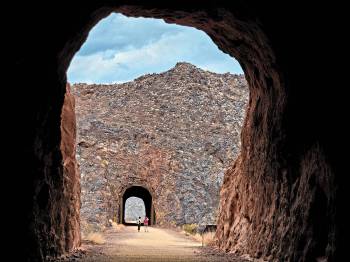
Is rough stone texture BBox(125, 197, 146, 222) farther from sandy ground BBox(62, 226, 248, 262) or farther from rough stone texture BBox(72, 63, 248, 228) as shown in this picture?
sandy ground BBox(62, 226, 248, 262)

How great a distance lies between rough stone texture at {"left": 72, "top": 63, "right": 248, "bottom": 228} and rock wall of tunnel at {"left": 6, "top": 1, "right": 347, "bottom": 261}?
24.6 meters

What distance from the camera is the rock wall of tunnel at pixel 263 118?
8398mm

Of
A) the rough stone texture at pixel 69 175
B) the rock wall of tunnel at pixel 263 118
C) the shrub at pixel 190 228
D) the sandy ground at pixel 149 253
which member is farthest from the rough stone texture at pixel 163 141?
the rock wall of tunnel at pixel 263 118

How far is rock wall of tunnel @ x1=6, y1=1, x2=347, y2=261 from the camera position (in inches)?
331

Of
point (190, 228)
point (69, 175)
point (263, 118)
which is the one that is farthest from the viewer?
point (190, 228)

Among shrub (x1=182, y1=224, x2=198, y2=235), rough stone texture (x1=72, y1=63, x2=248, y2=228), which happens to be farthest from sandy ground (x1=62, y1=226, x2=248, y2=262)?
rough stone texture (x1=72, y1=63, x2=248, y2=228)

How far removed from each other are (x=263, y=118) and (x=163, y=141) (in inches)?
1307

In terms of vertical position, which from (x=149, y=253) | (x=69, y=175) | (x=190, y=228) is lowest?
(x=190, y=228)

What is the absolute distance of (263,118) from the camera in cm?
1369

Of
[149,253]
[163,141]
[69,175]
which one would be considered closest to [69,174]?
[69,175]

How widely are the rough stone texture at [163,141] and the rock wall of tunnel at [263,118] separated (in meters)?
24.6

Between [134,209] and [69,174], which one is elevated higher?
[69,174]

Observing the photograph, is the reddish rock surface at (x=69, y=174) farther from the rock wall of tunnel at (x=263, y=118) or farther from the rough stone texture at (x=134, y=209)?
the rough stone texture at (x=134, y=209)

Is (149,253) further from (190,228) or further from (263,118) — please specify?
(190,228)
